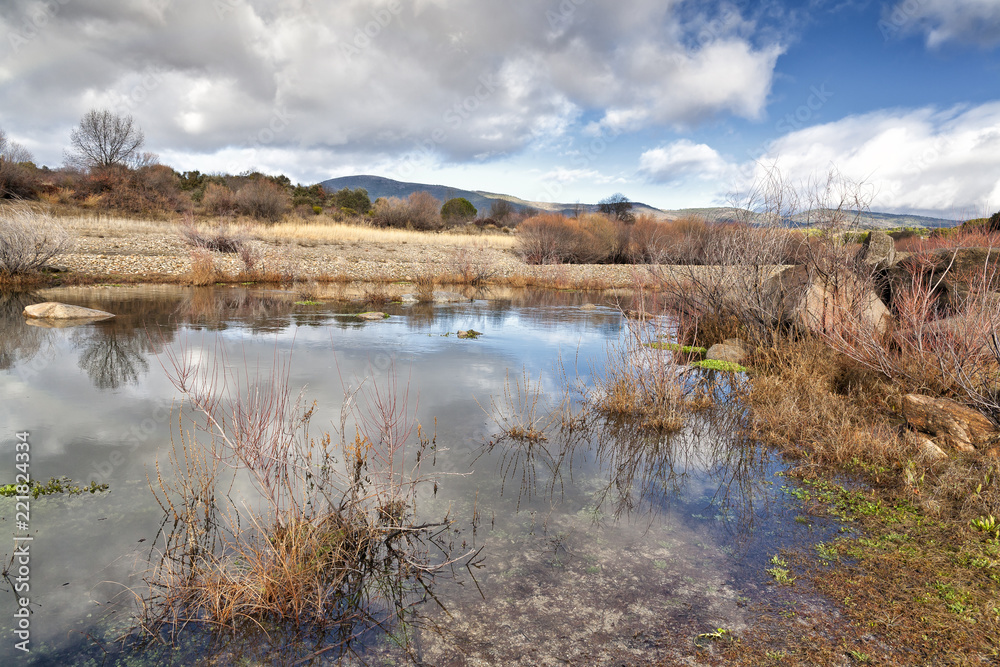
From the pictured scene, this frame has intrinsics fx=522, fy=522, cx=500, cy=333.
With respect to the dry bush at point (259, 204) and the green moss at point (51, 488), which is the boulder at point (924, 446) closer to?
the green moss at point (51, 488)

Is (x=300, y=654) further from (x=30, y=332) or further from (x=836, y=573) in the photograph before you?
(x=30, y=332)

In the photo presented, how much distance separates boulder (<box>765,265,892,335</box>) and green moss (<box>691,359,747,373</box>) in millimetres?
1015

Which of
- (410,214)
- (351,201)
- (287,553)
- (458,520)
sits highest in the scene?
(351,201)

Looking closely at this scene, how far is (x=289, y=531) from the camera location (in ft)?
10.7

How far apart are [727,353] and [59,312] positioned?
1428 cm

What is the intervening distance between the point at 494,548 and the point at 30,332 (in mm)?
11368

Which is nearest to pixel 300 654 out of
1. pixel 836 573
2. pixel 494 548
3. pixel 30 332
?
pixel 494 548

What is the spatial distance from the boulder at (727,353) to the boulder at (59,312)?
13.2 metres

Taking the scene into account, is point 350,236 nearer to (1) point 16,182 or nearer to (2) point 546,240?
(2) point 546,240

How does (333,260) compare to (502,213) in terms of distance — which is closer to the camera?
(333,260)

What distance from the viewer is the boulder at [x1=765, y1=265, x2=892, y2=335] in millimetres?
7324

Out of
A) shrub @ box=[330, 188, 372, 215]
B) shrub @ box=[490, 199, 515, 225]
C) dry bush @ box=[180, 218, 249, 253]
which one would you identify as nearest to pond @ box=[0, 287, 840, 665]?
dry bush @ box=[180, 218, 249, 253]

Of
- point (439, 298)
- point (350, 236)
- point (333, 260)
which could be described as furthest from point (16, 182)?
point (439, 298)

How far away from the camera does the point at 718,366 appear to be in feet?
28.6
